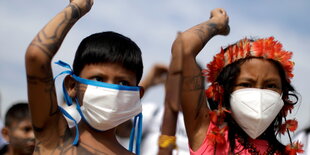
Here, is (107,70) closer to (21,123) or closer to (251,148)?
(251,148)

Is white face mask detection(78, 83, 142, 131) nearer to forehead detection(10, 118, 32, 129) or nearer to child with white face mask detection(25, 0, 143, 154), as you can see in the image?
child with white face mask detection(25, 0, 143, 154)

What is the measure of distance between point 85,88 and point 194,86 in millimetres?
714

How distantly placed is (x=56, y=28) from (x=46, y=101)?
0.44 meters

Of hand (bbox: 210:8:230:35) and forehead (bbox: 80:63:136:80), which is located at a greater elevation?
hand (bbox: 210:8:230:35)

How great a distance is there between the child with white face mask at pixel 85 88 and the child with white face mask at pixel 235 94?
0.38 metres

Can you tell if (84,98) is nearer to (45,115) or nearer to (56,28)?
(45,115)

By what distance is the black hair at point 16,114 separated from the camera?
5.14 metres

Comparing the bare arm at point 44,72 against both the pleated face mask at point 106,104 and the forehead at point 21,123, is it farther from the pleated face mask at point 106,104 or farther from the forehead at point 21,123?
the forehead at point 21,123

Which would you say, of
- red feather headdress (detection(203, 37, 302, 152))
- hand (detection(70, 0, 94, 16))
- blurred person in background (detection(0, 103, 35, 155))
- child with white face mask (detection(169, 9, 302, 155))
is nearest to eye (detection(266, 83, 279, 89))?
child with white face mask (detection(169, 9, 302, 155))

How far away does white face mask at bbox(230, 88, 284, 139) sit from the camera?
10.4 ft

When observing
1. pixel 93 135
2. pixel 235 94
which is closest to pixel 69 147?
pixel 93 135

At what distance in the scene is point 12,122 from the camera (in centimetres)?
516

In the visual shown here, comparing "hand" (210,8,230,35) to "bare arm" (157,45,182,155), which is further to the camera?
"hand" (210,8,230,35)

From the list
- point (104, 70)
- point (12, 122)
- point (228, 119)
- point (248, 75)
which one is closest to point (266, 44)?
point (248, 75)
